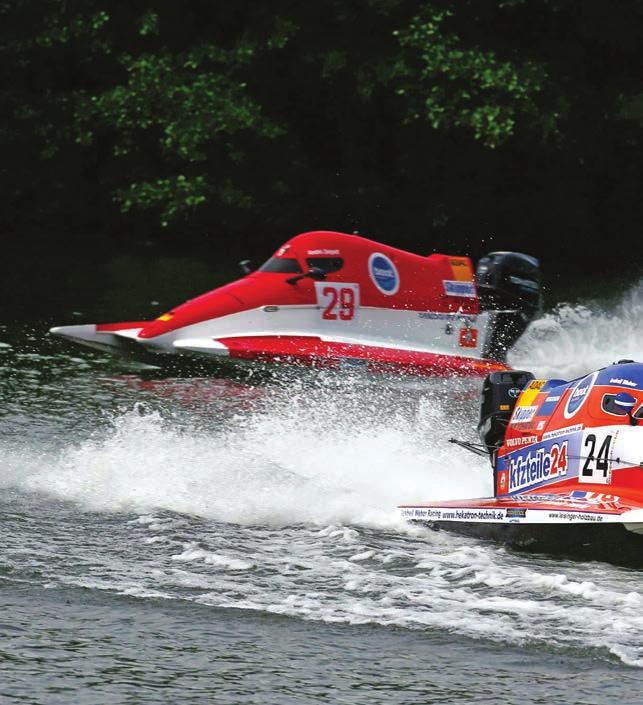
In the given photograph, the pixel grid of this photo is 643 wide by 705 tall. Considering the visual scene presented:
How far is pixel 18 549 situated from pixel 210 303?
6119 millimetres

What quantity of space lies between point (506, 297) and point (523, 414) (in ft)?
19.2

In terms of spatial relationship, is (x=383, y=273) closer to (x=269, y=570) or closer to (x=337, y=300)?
(x=337, y=300)

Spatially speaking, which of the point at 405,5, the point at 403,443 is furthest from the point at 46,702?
the point at 405,5

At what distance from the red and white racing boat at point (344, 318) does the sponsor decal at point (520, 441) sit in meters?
5.10

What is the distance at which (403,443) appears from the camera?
1094 centimetres

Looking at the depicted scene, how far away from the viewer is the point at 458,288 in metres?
14.2

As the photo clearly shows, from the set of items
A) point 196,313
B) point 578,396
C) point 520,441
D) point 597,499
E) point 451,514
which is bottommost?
point 451,514

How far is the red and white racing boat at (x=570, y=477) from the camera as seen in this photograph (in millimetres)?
7841

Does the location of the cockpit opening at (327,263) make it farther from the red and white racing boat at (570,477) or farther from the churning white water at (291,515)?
the red and white racing boat at (570,477)

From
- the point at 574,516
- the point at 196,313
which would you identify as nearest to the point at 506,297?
the point at 196,313

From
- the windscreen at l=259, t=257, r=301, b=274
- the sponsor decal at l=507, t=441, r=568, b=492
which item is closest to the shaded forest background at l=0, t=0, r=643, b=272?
the windscreen at l=259, t=257, r=301, b=274

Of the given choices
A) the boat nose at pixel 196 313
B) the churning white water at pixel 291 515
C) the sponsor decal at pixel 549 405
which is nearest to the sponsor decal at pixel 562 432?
the sponsor decal at pixel 549 405

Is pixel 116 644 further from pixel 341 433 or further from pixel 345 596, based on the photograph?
pixel 341 433

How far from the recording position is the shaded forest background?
21.9m
